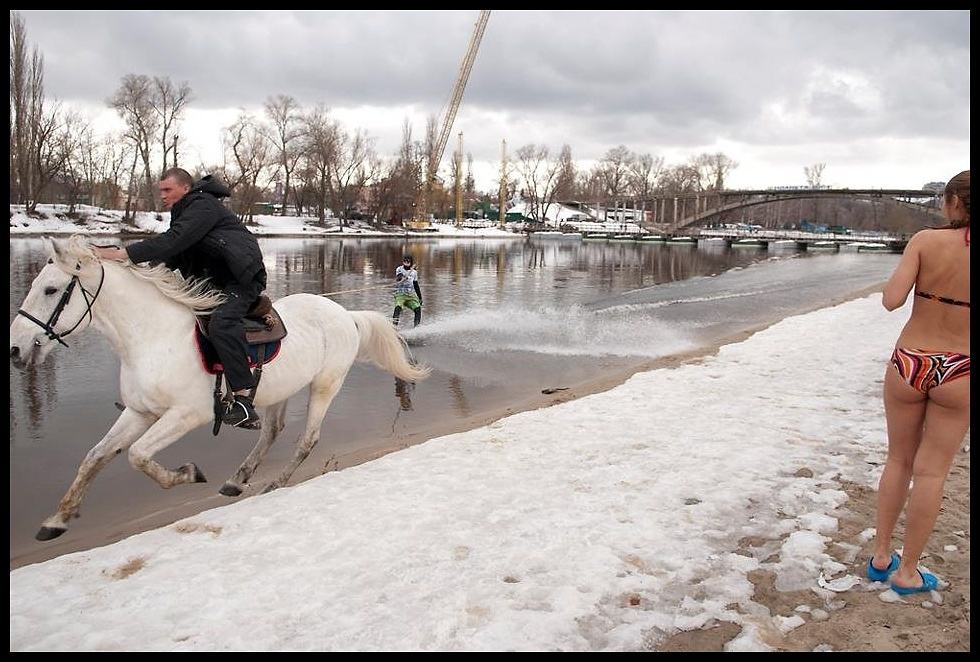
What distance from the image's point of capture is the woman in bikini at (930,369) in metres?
3.33

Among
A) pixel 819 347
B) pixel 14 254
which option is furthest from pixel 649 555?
pixel 14 254

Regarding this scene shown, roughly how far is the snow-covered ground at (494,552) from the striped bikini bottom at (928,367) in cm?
122

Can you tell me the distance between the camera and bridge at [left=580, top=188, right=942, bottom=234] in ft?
289

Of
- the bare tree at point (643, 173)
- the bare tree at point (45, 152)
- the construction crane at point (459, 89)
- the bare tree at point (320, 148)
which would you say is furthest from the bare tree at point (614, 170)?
the bare tree at point (45, 152)

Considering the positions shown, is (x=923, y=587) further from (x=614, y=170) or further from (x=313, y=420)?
(x=614, y=170)

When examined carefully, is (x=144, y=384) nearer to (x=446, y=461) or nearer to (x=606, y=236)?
(x=446, y=461)

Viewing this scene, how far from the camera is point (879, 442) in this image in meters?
6.21

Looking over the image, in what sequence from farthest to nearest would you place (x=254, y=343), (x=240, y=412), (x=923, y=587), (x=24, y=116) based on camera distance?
(x=24, y=116), (x=254, y=343), (x=240, y=412), (x=923, y=587)

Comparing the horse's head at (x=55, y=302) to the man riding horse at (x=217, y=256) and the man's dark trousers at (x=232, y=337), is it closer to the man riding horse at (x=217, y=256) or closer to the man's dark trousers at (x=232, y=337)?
the man riding horse at (x=217, y=256)

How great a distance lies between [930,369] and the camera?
134 inches

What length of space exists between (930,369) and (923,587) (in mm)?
1221

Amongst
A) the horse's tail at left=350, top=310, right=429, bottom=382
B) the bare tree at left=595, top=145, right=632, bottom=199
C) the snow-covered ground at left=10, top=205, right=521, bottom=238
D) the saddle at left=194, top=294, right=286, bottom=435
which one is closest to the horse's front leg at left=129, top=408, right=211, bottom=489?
the saddle at left=194, top=294, right=286, bottom=435

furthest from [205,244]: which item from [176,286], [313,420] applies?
[313,420]

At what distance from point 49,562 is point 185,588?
1.16 meters
